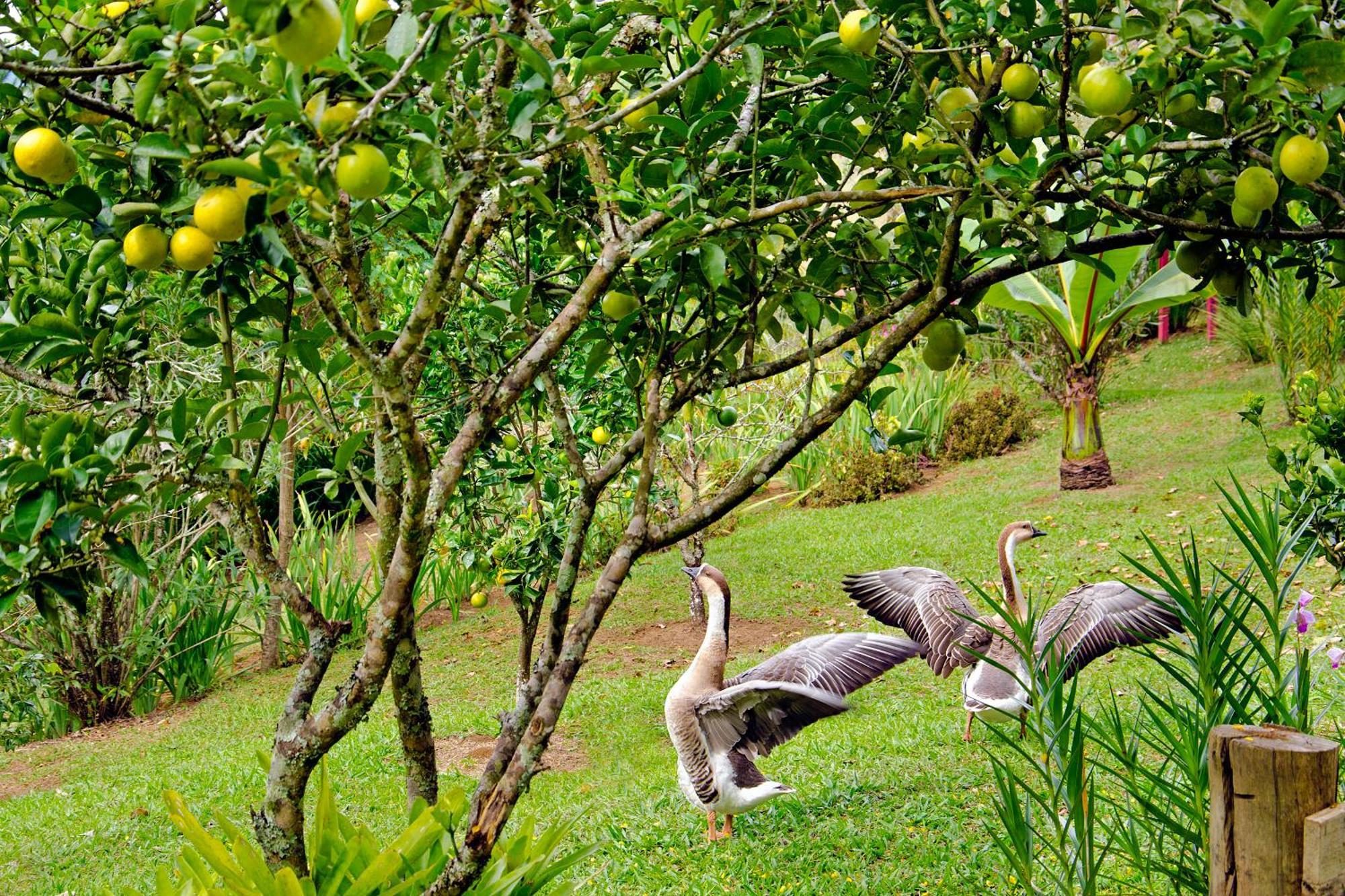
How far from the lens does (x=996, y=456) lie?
418 inches

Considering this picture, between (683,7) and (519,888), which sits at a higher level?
(683,7)

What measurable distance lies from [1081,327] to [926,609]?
14.7ft

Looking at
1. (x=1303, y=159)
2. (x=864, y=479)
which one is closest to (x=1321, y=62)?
(x=1303, y=159)

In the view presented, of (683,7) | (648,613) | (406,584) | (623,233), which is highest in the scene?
(683,7)

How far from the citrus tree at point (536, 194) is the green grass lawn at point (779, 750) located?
3.85 feet

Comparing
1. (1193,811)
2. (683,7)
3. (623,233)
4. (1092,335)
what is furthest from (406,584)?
(1092,335)

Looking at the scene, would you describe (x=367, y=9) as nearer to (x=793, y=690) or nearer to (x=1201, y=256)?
(x=1201, y=256)

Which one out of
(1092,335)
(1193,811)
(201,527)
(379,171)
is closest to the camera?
(379,171)

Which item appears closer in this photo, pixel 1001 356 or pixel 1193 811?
pixel 1193 811

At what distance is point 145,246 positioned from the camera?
1203 millimetres

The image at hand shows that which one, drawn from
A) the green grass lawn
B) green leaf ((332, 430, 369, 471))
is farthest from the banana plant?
green leaf ((332, 430, 369, 471))

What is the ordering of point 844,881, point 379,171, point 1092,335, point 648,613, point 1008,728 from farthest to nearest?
point 1092,335
point 648,613
point 1008,728
point 844,881
point 379,171

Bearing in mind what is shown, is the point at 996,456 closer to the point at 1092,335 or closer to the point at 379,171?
the point at 1092,335

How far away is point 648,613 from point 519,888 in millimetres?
5555
